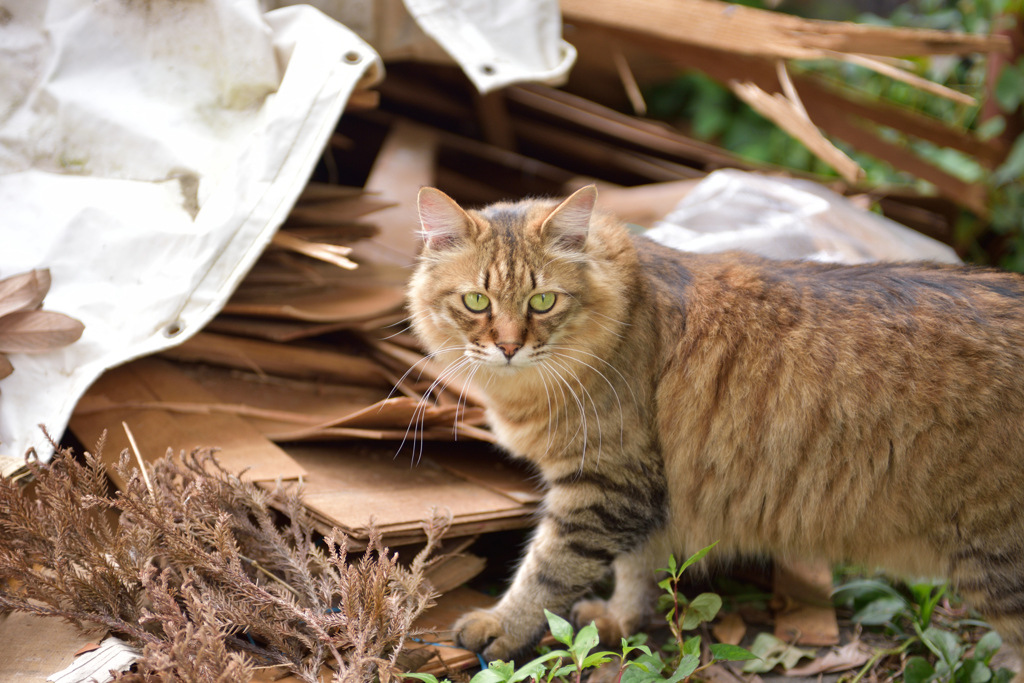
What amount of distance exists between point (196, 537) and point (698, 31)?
3.35 metres

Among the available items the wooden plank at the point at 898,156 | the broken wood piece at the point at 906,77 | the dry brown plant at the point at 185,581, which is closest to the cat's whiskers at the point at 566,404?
the dry brown plant at the point at 185,581

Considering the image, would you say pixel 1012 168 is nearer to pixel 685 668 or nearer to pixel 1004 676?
pixel 1004 676

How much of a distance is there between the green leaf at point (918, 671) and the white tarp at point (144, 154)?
8.40 feet

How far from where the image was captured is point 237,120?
276 centimetres

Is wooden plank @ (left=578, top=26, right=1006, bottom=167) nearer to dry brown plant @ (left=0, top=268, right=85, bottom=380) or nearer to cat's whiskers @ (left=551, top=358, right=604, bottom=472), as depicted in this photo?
cat's whiskers @ (left=551, top=358, right=604, bottom=472)

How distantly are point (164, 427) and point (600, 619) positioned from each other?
A: 171 cm

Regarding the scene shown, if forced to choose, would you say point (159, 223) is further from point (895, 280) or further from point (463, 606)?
point (895, 280)

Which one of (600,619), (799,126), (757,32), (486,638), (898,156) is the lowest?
(600,619)

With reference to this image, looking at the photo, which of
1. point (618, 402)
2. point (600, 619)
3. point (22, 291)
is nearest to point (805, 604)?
point (600, 619)

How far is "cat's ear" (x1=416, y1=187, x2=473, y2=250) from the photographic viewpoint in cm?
213

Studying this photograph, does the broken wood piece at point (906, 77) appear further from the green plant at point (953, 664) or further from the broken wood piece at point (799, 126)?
the green plant at point (953, 664)

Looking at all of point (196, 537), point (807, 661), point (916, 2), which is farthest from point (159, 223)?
point (916, 2)

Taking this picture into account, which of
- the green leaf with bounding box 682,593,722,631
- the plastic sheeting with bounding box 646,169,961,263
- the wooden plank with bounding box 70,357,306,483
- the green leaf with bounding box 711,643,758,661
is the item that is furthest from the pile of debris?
the green leaf with bounding box 711,643,758,661

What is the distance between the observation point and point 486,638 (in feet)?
7.08
